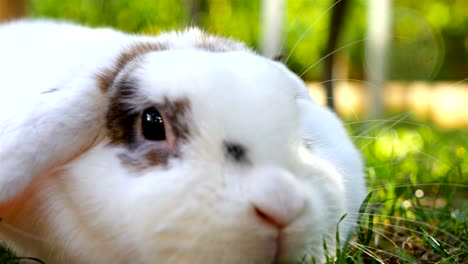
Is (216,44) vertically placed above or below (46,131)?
above

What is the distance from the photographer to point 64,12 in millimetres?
14914

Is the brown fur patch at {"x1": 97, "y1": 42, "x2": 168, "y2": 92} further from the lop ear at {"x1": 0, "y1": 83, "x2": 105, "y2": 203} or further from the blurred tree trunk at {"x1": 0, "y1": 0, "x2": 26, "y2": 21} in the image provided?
the blurred tree trunk at {"x1": 0, "y1": 0, "x2": 26, "y2": 21}

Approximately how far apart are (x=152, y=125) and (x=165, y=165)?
185mm

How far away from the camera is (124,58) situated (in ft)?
8.11

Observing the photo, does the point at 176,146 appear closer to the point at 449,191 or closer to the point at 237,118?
the point at 237,118

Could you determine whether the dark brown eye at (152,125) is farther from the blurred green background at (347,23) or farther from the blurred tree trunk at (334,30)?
the blurred green background at (347,23)

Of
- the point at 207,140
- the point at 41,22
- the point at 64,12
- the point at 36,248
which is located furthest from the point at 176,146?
the point at 64,12

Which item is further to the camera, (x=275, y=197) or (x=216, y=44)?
(x=216, y=44)

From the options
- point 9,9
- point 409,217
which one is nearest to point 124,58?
point 409,217

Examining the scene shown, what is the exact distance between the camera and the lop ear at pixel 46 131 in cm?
208

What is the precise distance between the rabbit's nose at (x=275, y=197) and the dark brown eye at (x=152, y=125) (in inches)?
15.3

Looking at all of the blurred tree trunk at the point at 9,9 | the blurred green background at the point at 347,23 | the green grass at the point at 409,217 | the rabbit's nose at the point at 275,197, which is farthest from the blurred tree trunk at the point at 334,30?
the blurred green background at the point at 347,23

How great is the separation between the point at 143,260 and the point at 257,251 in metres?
0.38

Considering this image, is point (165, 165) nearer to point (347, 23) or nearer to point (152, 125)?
point (152, 125)
